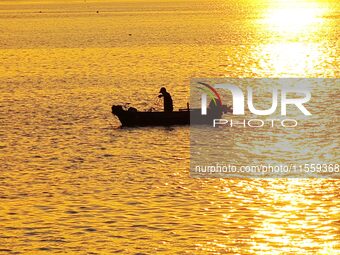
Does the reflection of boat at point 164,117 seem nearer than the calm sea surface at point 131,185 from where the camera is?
No

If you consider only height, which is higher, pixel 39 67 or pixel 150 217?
pixel 39 67

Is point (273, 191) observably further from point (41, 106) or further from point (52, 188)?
point (41, 106)

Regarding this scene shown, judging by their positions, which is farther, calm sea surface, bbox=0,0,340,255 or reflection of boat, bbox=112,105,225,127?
reflection of boat, bbox=112,105,225,127

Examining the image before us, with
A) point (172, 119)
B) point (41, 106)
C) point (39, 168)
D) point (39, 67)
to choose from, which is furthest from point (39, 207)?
point (39, 67)

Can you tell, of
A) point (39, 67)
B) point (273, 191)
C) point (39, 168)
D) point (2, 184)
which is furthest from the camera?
point (39, 67)

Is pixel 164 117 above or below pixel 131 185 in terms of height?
above

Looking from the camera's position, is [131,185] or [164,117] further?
[164,117]

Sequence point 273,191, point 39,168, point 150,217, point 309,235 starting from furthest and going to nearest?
1. point 39,168
2. point 273,191
3. point 150,217
4. point 309,235

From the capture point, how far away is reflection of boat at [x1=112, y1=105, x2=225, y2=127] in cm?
5400

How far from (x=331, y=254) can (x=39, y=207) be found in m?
11.9

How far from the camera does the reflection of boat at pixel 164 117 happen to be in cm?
5400

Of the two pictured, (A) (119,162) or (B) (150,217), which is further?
(A) (119,162)

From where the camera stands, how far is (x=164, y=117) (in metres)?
54.1

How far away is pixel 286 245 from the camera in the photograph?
29516mm
